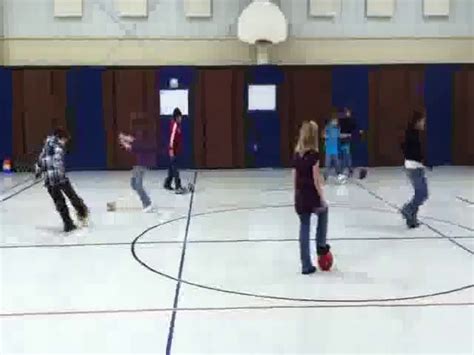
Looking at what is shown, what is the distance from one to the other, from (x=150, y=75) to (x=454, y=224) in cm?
1318

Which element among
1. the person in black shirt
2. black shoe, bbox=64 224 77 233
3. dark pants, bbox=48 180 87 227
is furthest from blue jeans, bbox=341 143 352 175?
black shoe, bbox=64 224 77 233

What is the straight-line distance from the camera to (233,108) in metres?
23.4

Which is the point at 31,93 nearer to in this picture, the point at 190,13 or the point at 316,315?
the point at 190,13

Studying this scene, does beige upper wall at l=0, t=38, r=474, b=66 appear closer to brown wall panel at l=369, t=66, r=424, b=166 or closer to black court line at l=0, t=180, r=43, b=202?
brown wall panel at l=369, t=66, r=424, b=166

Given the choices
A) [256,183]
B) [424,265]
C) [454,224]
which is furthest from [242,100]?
[424,265]

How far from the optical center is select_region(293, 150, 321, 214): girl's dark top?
8.27 m

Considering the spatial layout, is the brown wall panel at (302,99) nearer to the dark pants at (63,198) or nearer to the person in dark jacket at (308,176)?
the dark pants at (63,198)

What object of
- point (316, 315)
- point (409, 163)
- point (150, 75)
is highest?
point (150, 75)

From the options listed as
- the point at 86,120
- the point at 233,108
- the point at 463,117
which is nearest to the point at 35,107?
the point at 86,120

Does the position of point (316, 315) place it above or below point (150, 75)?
below

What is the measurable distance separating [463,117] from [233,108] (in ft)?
23.2

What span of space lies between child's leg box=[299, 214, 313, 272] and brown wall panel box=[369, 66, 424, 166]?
15.5 meters

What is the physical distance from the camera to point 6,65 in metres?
23.0

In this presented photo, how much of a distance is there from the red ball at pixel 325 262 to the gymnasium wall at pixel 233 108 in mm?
14887
